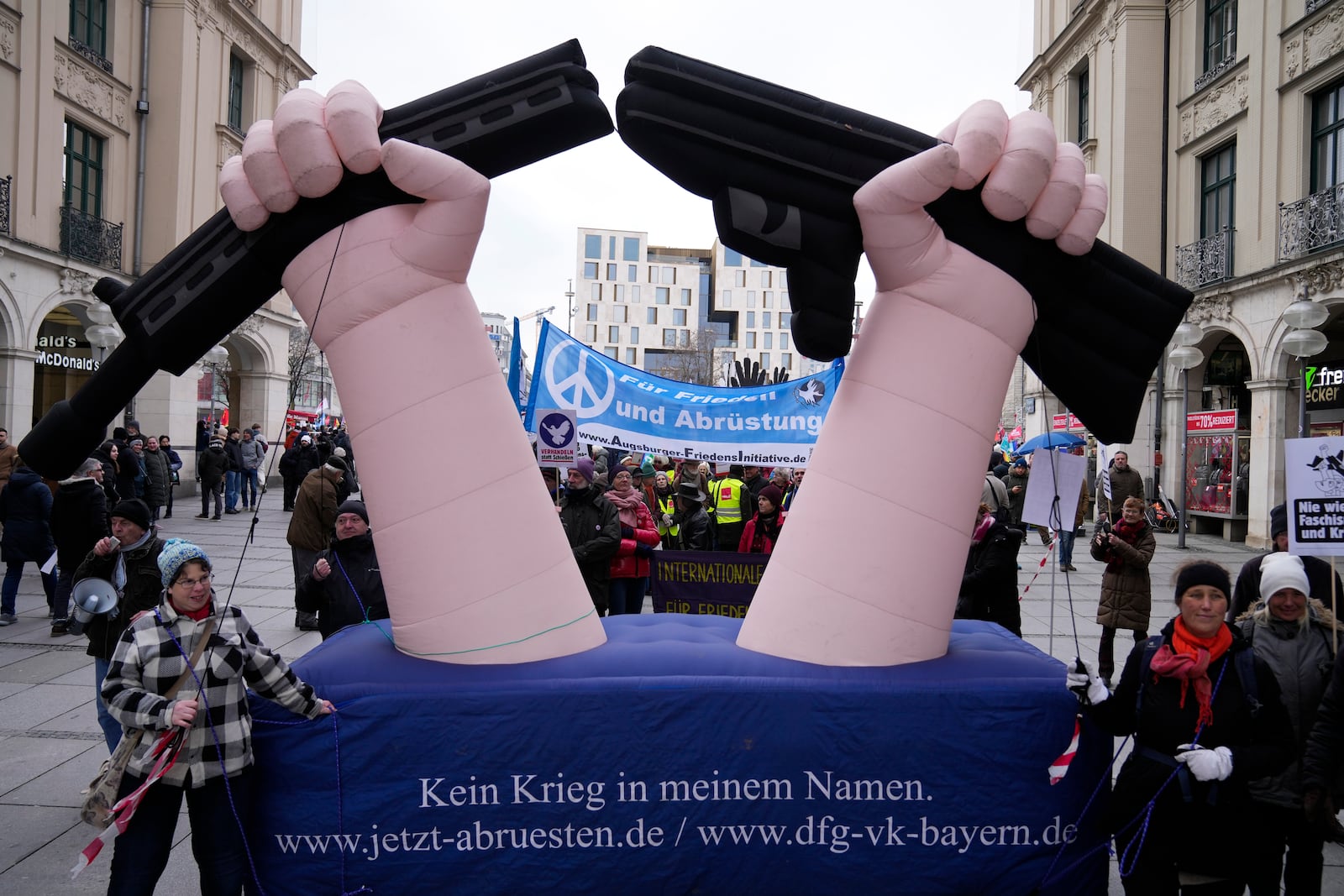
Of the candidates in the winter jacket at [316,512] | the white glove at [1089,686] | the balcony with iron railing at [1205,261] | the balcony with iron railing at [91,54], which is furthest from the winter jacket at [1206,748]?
the balcony with iron railing at [91,54]

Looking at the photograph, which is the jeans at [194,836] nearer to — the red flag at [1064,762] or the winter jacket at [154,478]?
the red flag at [1064,762]

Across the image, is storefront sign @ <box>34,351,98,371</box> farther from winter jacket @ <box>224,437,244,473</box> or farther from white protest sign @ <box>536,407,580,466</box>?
white protest sign @ <box>536,407,580,466</box>

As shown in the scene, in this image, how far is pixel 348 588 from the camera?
16.1 feet

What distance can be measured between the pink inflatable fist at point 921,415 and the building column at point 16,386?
55.3 feet

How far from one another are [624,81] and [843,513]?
203 cm

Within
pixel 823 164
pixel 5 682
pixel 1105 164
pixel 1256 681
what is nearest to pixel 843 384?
pixel 823 164

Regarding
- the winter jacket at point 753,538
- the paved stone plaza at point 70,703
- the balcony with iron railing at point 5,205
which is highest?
the balcony with iron railing at point 5,205

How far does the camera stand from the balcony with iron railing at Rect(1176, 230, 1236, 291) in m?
17.4

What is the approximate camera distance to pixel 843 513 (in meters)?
3.76

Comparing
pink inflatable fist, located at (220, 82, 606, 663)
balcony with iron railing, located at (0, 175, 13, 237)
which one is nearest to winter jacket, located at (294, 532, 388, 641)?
pink inflatable fist, located at (220, 82, 606, 663)

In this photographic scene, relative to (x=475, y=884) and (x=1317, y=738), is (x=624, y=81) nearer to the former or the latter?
(x=475, y=884)

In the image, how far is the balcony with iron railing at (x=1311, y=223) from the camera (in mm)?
14445

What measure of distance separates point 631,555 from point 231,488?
13003 millimetres

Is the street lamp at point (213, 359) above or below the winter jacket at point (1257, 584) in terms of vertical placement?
above
